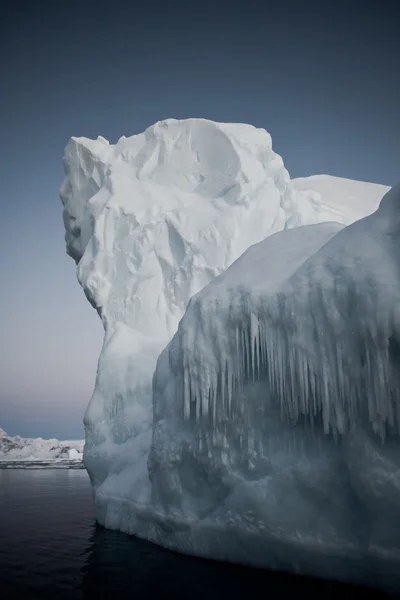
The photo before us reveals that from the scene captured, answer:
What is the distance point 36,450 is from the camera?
183 feet

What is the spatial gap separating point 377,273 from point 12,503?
17003mm

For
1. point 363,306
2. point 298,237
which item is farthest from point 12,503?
point 363,306

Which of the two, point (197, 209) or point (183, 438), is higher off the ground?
point (197, 209)

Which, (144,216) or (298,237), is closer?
(298,237)

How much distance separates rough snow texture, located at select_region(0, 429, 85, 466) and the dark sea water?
46141 millimetres

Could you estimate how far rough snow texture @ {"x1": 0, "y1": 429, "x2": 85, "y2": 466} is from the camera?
176ft

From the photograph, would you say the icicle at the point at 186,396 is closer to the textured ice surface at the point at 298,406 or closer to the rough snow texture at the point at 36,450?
the textured ice surface at the point at 298,406

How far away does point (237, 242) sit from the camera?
18.2 metres

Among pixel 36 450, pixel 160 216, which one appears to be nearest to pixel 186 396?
pixel 160 216

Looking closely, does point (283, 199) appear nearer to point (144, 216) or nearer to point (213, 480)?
point (144, 216)

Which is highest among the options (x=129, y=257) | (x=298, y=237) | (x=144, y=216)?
(x=144, y=216)

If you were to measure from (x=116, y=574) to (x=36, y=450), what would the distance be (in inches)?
2139

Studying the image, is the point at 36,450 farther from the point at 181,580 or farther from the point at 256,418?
the point at 256,418

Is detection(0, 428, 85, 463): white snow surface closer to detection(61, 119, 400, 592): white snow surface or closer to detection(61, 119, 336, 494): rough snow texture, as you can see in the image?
detection(61, 119, 336, 494): rough snow texture
